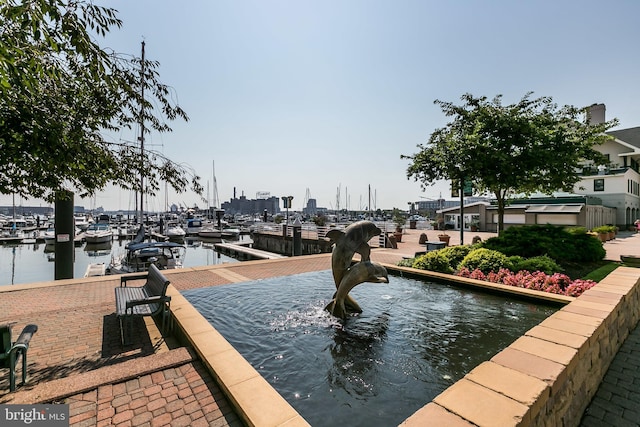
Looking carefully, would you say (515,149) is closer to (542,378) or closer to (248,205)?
(542,378)

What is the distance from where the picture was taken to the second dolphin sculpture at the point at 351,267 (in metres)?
6.80

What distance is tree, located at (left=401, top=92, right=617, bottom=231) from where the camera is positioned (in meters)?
12.4

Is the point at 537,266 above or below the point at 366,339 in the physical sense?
above

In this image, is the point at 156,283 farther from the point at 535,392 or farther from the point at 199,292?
the point at 535,392

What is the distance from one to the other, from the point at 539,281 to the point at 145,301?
9.57 metres

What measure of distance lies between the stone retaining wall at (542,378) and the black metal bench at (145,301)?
477 centimetres

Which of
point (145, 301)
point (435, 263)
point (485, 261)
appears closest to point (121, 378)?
point (145, 301)

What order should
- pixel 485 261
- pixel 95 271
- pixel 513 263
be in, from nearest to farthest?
pixel 513 263 → pixel 485 261 → pixel 95 271

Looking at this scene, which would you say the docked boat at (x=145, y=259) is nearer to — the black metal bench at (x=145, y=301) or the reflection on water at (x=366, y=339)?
the reflection on water at (x=366, y=339)

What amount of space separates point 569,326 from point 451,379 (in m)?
1.77

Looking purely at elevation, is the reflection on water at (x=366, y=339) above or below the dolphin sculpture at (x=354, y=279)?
below

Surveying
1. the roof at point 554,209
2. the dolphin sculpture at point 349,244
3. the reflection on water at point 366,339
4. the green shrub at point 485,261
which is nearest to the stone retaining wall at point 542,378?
the reflection on water at point 366,339

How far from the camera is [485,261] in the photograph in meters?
10.0

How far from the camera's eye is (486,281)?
903 cm
